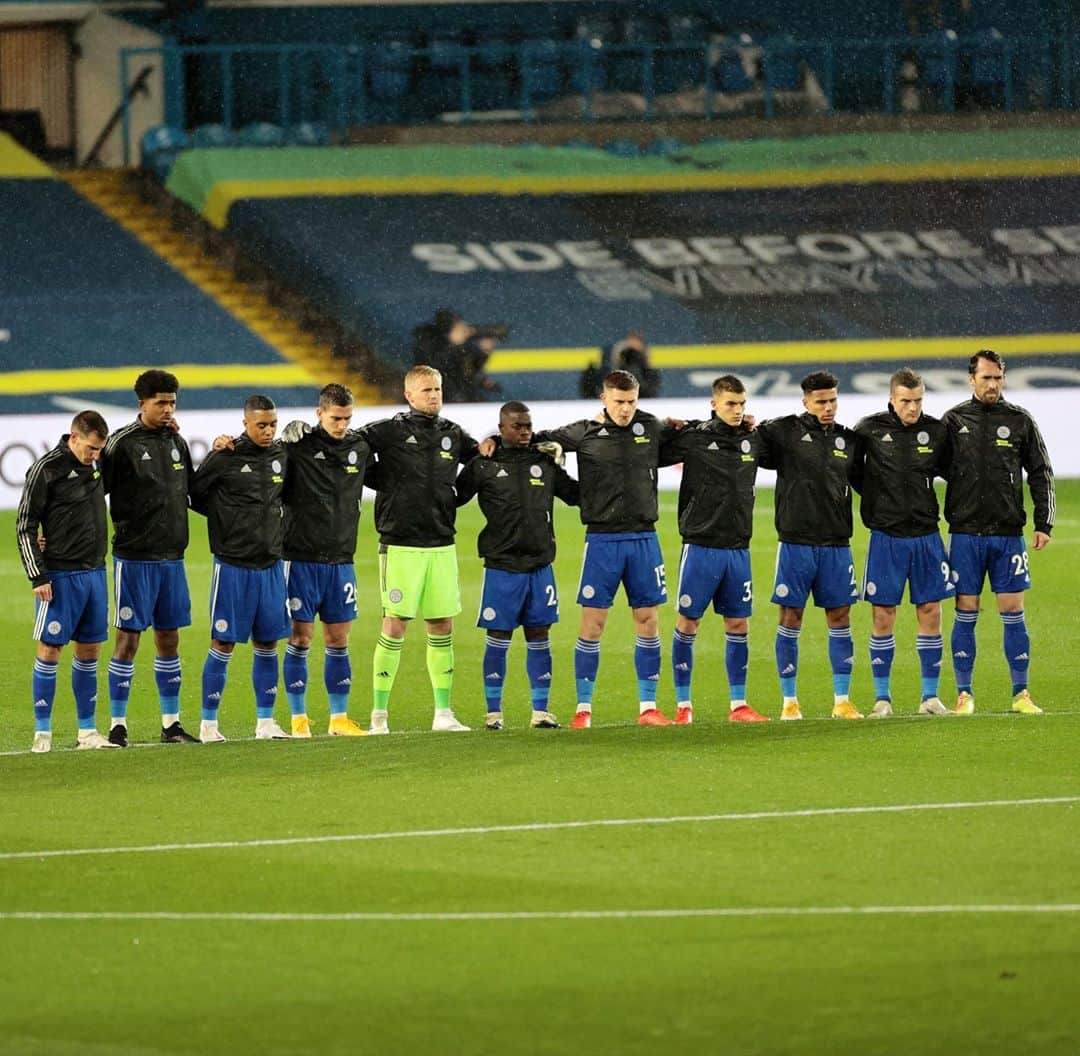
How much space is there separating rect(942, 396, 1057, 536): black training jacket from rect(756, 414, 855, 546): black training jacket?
0.56 m

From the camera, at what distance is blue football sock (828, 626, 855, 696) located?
11133 mm

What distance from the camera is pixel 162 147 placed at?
31.5 metres

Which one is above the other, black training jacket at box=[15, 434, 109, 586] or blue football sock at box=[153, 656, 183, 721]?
black training jacket at box=[15, 434, 109, 586]

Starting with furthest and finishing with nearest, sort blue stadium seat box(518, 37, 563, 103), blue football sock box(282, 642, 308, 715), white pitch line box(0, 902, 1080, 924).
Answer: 1. blue stadium seat box(518, 37, 563, 103)
2. blue football sock box(282, 642, 308, 715)
3. white pitch line box(0, 902, 1080, 924)

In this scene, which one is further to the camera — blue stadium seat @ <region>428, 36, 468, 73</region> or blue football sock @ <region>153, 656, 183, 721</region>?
blue stadium seat @ <region>428, 36, 468, 73</region>

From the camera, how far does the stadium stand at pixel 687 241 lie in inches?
1222

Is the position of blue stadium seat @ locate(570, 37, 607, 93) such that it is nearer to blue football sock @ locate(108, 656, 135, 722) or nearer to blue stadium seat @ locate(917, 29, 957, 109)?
blue stadium seat @ locate(917, 29, 957, 109)

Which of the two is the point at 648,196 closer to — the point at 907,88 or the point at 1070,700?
Answer: the point at 907,88

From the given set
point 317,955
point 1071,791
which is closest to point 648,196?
point 1071,791

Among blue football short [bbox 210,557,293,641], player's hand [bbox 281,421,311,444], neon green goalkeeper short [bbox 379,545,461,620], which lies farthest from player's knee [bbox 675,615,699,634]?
player's hand [bbox 281,421,311,444]

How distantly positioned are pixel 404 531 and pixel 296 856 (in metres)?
3.54

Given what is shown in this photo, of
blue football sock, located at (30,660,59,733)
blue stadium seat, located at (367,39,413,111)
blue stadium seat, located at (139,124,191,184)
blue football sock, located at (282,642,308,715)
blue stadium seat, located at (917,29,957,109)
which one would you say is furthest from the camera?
blue stadium seat, located at (917,29,957,109)

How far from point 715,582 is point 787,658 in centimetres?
56

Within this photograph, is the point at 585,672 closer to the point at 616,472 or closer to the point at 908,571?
the point at 616,472
